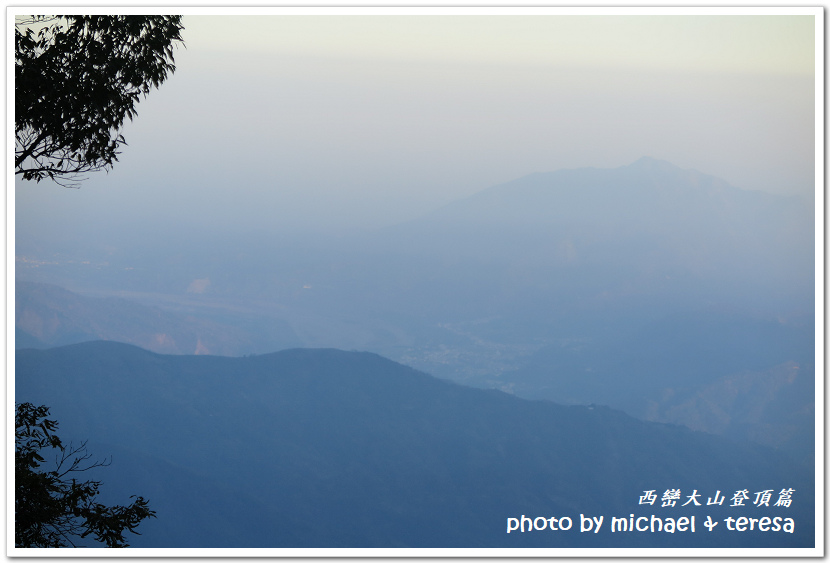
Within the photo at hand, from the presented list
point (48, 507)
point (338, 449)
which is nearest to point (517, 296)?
point (338, 449)

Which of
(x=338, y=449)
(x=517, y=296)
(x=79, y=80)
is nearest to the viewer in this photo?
(x=79, y=80)

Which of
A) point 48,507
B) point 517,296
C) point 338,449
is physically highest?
point 517,296

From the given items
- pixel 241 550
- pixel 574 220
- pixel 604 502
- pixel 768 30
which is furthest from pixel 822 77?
pixel 574 220

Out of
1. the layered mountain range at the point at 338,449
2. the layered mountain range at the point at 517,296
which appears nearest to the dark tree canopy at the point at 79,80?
the layered mountain range at the point at 338,449

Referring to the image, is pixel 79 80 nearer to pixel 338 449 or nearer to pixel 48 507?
pixel 48 507

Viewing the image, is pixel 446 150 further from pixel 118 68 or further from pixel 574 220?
pixel 118 68

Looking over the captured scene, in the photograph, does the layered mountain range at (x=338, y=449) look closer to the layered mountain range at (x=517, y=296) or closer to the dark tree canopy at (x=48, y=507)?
the layered mountain range at (x=517, y=296)

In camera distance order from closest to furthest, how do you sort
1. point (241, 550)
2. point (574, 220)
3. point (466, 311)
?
1. point (241, 550)
2. point (466, 311)
3. point (574, 220)

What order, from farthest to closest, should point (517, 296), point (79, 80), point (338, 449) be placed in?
point (517, 296) < point (338, 449) < point (79, 80)

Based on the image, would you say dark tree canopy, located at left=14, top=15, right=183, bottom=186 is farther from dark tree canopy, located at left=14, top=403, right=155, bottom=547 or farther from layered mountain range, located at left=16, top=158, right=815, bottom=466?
layered mountain range, located at left=16, top=158, right=815, bottom=466

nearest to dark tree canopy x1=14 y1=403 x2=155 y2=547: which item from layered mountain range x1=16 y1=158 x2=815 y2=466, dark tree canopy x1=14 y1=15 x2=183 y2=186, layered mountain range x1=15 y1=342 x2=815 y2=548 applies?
dark tree canopy x1=14 y1=15 x2=183 y2=186
